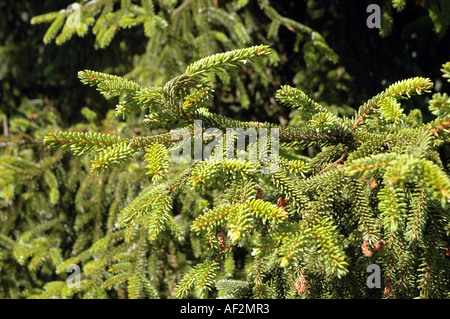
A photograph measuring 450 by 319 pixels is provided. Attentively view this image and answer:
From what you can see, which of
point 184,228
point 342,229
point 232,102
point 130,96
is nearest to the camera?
point 130,96

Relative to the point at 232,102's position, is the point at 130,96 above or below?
below

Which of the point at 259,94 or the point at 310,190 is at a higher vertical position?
the point at 259,94

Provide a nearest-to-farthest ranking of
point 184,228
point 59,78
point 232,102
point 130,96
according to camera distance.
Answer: point 130,96
point 184,228
point 232,102
point 59,78

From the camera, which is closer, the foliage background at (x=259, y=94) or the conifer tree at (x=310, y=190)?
the conifer tree at (x=310, y=190)

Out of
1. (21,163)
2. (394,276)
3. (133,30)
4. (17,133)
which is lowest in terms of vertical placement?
(394,276)

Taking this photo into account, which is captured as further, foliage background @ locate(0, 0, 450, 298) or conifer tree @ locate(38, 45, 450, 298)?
foliage background @ locate(0, 0, 450, 298)

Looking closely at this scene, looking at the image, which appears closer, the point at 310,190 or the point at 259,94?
the point at 310,190

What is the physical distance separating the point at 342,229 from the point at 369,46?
6.08ft

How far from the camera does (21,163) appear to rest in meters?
2.74
